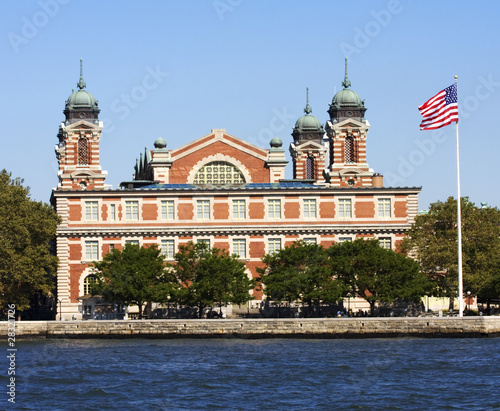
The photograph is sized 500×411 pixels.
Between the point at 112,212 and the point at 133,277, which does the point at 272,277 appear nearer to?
the point at 133,277

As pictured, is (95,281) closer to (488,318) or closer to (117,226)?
(117,226)

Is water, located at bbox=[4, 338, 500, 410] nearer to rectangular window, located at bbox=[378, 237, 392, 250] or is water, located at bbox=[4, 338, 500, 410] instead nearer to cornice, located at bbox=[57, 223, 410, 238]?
cornice, located at bbox=[57, 223, 410, 238]

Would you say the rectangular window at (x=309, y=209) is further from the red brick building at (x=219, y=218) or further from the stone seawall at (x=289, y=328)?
the stone seawall at (x=289, y=328)

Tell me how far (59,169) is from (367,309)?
49.8m

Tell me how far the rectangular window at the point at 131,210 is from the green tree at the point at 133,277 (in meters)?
7.12

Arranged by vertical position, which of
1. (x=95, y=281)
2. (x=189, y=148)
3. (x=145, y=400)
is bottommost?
(x=145, y=400)

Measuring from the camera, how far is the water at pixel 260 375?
50156 mm

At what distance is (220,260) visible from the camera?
8475 cm

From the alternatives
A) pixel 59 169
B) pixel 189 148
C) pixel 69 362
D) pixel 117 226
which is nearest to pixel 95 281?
pixel 117 226

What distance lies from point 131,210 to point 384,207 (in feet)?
68.5

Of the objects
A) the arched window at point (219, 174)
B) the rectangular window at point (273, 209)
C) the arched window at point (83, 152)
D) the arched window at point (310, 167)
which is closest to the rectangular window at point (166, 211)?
the rectangular window at point (273, 209)

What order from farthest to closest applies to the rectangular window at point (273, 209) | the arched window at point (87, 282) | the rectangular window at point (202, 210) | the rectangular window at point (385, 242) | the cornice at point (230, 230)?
the rectangular window at point (273, 209) < the rectangular window at point (385, 242) < the rectangular window at point (202, 210) < the cornice at point (230, 230) < the arched window at point (87, 282)

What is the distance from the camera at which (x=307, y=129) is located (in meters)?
126

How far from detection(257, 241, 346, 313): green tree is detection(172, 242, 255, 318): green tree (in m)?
1.82
